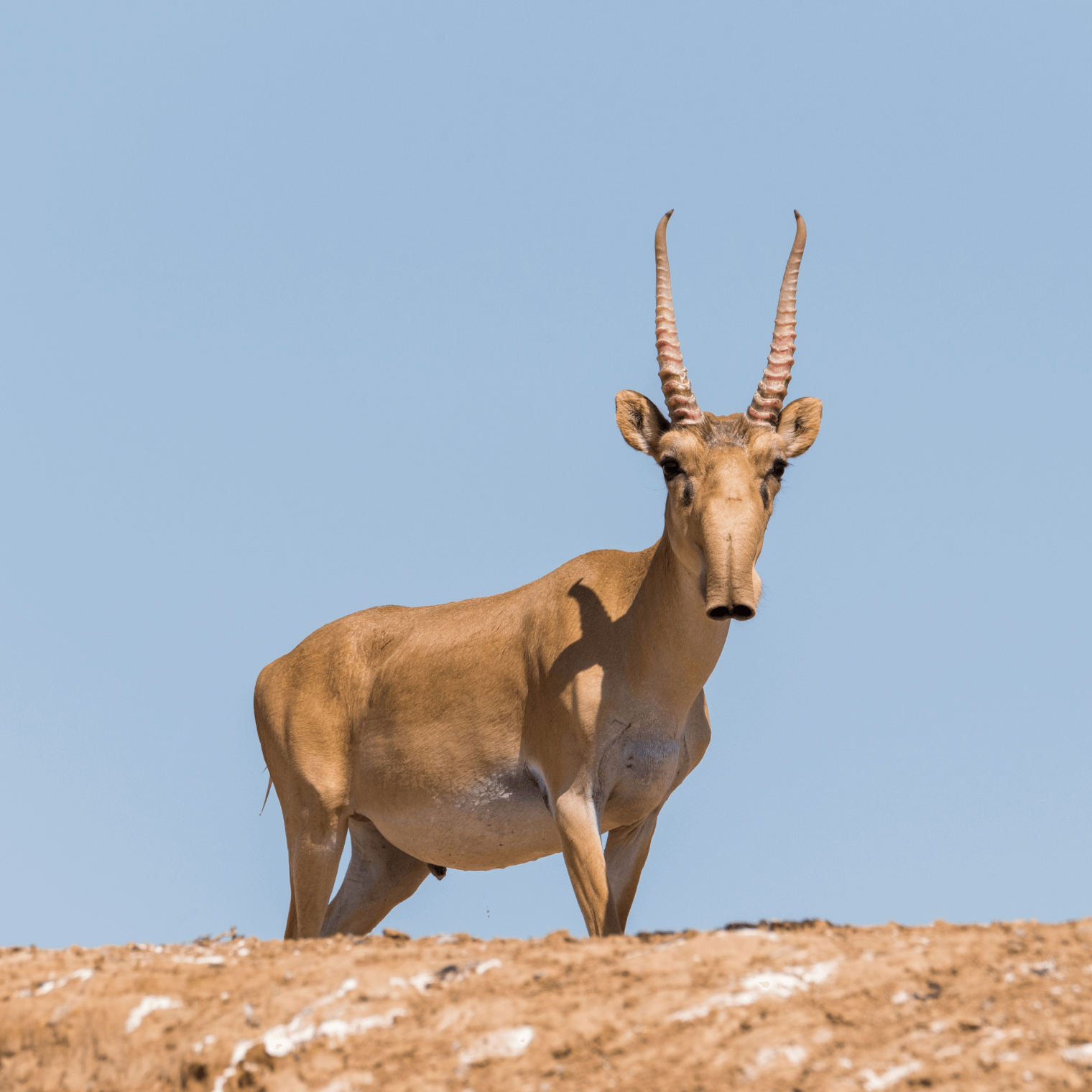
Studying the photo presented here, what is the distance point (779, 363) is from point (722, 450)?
1.15m

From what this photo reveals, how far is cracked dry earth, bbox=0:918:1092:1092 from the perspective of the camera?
6715 mm

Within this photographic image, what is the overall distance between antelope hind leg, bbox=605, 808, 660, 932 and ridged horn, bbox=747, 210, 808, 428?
3.24m

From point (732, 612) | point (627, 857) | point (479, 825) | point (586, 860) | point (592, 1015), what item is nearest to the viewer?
point (592, 1015)

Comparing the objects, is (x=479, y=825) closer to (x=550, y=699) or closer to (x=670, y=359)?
(x=550, y=699)

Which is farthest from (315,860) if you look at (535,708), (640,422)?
(640,422)

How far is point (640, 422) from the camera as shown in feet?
39.8

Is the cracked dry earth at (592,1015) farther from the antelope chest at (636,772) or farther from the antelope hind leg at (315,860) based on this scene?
the antelope hind leg at (315,860)

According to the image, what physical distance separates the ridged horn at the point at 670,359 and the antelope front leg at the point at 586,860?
2.87 m

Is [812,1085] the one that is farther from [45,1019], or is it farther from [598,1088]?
[45,1019]

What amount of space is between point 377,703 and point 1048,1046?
26.4ft

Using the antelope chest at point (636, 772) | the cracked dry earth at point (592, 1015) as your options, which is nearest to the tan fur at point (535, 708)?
the antelope chest at point (636, 772)

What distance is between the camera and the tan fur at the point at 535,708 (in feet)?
37.0

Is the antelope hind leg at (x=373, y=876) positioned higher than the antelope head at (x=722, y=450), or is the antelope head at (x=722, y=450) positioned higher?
the antelope head at (x=722, y=450)

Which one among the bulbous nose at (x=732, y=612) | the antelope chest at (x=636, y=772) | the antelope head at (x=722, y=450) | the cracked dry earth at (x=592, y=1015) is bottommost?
the cracked dry earth at (x=592, y=1015)
